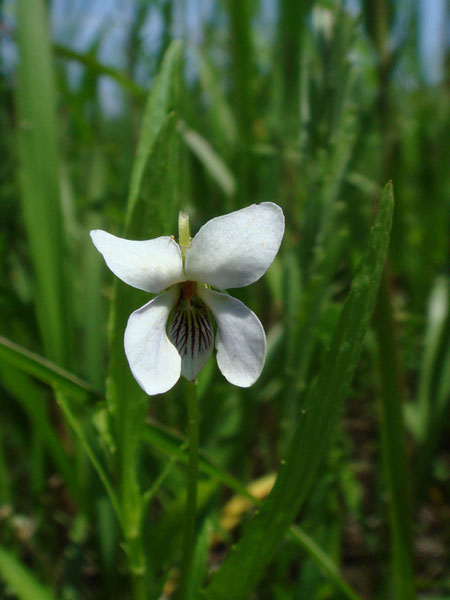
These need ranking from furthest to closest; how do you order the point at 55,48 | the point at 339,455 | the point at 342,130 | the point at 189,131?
the point at 189,131, the point at 55,48, the point at 339,455, the point at 342,130

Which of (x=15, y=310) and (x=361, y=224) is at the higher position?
(x=361, y=224)

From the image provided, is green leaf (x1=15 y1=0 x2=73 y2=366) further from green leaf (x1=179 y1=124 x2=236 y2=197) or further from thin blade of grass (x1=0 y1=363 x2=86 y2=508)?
green leaf (x1=179 y1=124 x2=236 y2=197)

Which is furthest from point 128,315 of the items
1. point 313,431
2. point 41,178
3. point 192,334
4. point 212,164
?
point 212,164

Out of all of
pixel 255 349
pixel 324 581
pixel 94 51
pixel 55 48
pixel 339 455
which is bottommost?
pixel 324 581

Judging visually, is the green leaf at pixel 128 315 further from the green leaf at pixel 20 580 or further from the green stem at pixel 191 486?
the green leaf at pixel 20 580

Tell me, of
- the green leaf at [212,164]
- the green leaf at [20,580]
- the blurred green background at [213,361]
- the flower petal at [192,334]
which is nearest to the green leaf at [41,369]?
the blurred green background at [213,361]

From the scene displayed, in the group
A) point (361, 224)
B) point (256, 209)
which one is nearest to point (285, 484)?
point (256, 209)

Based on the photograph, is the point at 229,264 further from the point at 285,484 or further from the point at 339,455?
the point at 339,455
